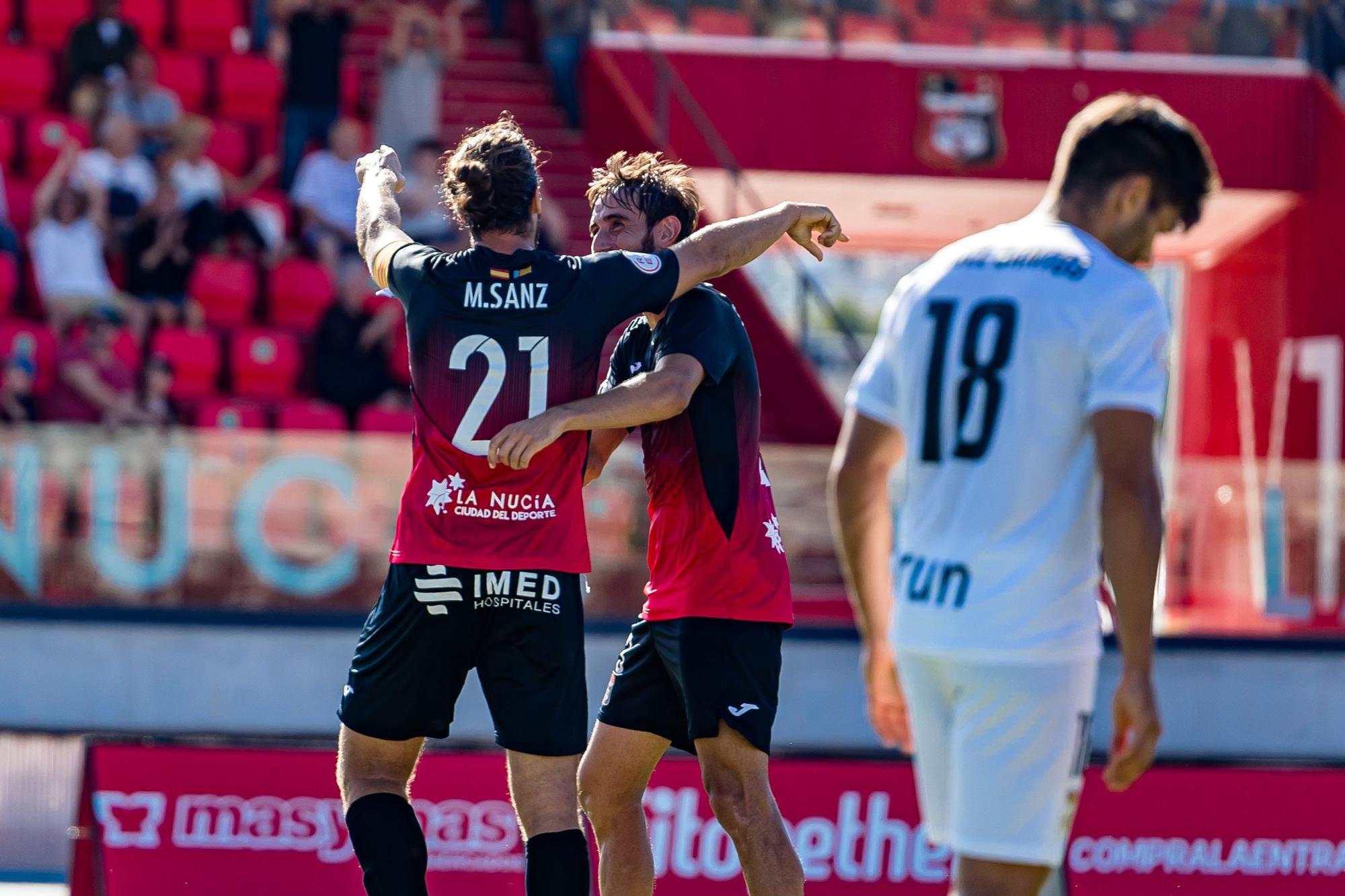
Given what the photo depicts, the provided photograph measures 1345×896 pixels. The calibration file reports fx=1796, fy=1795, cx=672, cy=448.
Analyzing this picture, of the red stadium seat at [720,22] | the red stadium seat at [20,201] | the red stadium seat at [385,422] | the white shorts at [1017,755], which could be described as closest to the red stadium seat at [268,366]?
the red stadium seat at [385,422]

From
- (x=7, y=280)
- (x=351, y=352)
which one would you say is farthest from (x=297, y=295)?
(x=7, y=280)

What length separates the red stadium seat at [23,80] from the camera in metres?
12.9

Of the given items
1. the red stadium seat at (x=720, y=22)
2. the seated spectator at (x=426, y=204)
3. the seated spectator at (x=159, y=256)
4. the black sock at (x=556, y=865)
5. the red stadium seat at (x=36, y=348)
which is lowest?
the black sock at (x=556, y=865)

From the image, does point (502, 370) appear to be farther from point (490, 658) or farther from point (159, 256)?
point (159, 256)

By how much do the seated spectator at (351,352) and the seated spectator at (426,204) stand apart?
878 mm

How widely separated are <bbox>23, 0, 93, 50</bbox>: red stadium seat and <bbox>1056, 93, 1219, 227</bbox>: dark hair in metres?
11.6

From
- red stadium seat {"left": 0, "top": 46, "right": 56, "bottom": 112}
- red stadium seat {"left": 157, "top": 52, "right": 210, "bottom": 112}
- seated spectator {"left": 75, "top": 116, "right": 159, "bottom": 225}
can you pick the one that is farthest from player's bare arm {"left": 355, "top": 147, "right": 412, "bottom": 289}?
red stadium seat {"left": 0, "top": 46, "right": 56, "bottom": 112}

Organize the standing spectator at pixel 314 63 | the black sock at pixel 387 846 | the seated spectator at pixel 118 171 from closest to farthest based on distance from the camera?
the black sock at pixel 387 846 < the seated spectator at pixel 118 171 < the standing spectator at pixel 314 63

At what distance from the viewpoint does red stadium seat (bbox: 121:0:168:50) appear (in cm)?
1353

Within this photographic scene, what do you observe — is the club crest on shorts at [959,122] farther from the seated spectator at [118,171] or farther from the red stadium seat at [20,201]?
the red stadium seat at [20,201]

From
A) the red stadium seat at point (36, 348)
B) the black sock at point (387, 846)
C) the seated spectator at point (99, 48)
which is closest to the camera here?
the black sock at point (387, 846)

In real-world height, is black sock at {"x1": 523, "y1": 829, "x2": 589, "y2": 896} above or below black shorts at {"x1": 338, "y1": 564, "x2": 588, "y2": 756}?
below

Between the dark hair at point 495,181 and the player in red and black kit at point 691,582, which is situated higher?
the dark hair at point 495,181

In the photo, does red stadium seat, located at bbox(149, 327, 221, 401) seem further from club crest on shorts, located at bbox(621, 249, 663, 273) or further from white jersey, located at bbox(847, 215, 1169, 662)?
white jersey, located at bbox(847, 215, 1169, 662)
